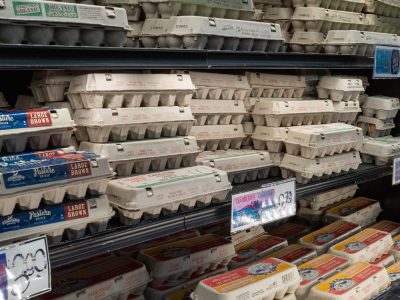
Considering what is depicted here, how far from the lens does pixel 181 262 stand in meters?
1.90

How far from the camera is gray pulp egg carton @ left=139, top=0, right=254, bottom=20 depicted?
1.78 metres

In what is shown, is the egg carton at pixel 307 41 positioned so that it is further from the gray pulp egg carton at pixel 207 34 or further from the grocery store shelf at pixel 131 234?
the grocery store shelf at pixel 131 234

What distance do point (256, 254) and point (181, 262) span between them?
458 millimetres

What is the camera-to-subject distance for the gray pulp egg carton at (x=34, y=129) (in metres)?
1.31

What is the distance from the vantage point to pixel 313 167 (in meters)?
2.11

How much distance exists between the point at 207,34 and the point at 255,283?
0.88 metres

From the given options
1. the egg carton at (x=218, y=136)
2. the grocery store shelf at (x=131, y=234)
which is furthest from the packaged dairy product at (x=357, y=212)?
the grocery store shelf at (x=131, y=234)

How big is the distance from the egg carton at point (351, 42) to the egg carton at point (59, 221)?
1.49 meters

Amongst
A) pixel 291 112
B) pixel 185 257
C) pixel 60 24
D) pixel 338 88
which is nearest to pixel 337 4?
pixel 338 88

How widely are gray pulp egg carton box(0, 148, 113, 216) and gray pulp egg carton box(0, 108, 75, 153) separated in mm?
46

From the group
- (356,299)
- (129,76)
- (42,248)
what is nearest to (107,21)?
(129,76)

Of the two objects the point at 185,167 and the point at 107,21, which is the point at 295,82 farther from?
the point at 107,21

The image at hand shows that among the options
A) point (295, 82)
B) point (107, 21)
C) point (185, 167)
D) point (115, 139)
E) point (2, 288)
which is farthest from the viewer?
point (295, 82)

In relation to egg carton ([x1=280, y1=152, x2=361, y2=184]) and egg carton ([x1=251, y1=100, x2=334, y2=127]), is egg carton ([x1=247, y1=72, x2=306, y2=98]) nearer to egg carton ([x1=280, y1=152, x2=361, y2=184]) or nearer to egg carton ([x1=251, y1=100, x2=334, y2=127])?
egg carton ([x1=251, y1=100, x2=334, y2=127])
